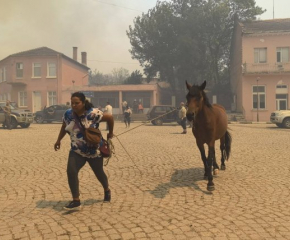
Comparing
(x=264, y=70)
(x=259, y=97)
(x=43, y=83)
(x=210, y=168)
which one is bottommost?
(x=210, y=168)

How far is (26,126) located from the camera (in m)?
22.7

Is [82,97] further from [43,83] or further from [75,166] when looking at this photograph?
[43,83]

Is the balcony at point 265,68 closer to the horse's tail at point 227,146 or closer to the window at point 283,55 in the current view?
the window at point 283,55

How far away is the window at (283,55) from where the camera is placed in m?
32.8

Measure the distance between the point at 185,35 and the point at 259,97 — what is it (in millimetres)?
12195

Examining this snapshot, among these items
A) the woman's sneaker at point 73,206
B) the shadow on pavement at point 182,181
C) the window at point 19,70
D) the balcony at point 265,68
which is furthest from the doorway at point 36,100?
the woman's sneaker at point 73,206

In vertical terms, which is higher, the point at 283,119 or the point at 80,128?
the point at 80,128

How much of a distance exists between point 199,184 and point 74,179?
2543mm

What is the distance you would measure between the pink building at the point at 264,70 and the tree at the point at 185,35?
6.34m

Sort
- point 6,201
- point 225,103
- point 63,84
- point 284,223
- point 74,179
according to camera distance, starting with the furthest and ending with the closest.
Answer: point 225,103 < point 63,84 < point 6,201 < point 74,179 < point 284,223

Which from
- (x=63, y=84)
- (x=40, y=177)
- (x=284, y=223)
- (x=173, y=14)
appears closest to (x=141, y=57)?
(x=173, y=14)

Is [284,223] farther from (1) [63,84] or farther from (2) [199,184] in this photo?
(1) [63,84]

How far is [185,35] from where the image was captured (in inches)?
1506

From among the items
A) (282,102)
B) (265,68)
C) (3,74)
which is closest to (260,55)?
(265,68)
